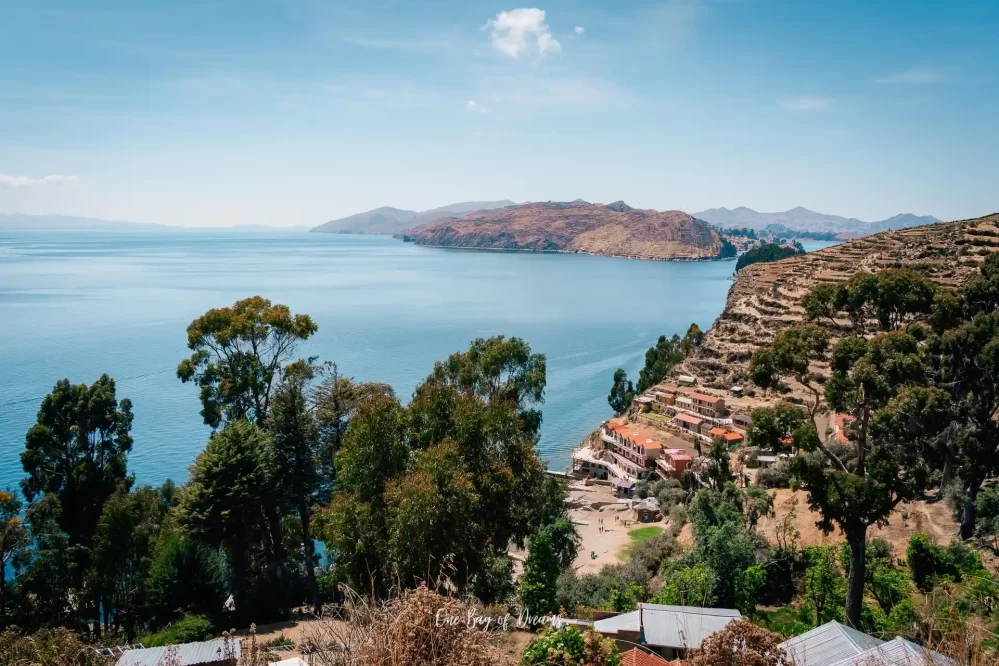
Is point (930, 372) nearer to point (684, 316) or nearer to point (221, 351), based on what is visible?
point (221, 351)

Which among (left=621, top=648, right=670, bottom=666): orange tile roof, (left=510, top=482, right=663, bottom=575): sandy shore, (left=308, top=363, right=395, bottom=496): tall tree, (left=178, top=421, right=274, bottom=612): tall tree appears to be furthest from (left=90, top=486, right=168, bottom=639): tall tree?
(left=621, top=648, right=670, bottom=666): orange tile roof

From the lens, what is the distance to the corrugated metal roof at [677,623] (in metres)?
10.5

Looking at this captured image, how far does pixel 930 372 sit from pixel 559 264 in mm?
158600

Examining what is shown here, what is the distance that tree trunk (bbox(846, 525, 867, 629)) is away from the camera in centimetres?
Answer: 1080

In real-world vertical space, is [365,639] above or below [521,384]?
above

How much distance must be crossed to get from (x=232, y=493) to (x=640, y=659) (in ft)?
34.5

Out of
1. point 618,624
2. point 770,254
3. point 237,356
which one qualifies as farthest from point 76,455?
point 770,254

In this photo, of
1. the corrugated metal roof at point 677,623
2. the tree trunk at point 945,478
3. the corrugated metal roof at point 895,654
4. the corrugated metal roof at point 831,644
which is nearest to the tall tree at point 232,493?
the corrugated metal roof at point 677,623

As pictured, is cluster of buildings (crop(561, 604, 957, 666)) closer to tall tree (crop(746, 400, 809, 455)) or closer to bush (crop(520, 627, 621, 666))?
bush (crop(520, 627, 621, 666))

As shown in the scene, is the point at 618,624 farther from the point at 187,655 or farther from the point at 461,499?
the point at 187,655

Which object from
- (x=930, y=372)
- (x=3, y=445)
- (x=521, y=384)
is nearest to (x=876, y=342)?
(x=930, y=372)

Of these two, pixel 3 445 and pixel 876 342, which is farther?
pixel 3 445

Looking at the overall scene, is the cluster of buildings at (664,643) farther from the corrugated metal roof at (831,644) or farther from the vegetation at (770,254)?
the vegetation at (770,254)

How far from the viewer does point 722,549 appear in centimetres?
1438
